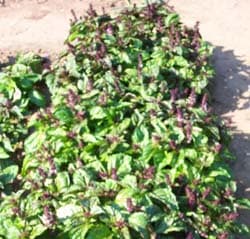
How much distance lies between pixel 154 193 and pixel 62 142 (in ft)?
3.27

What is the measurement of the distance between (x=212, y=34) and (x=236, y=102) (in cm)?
137

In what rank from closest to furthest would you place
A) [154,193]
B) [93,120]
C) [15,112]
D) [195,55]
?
1. [154,193]
2. [93,120]
3. [15,112]
4. [195,55]

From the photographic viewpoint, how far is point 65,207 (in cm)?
436

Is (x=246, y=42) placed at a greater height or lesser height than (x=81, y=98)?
lesser

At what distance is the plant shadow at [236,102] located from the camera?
5430mm

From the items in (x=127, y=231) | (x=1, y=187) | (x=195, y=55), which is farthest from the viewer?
(x=195, y=55)

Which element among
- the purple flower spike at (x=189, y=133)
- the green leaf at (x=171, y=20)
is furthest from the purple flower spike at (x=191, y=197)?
the green leaf at (x=171, y=20)

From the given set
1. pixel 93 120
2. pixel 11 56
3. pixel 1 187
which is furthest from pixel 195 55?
pixel 1 187

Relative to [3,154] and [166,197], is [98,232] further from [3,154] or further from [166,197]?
[3,154]

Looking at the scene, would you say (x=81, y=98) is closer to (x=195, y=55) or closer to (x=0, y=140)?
(x=0, y=140)

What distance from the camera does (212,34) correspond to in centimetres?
736

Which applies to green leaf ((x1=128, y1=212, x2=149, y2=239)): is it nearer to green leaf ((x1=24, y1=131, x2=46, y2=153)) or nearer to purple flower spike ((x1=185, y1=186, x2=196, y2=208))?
purple flower spike ((x1=185, y1=186, x2=196, y2=208))

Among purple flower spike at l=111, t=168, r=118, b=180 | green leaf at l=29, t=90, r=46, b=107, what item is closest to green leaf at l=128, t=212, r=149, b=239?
purple flower spike at l=111, t=168, r=118, b=180

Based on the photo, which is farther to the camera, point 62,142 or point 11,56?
point 11,56
